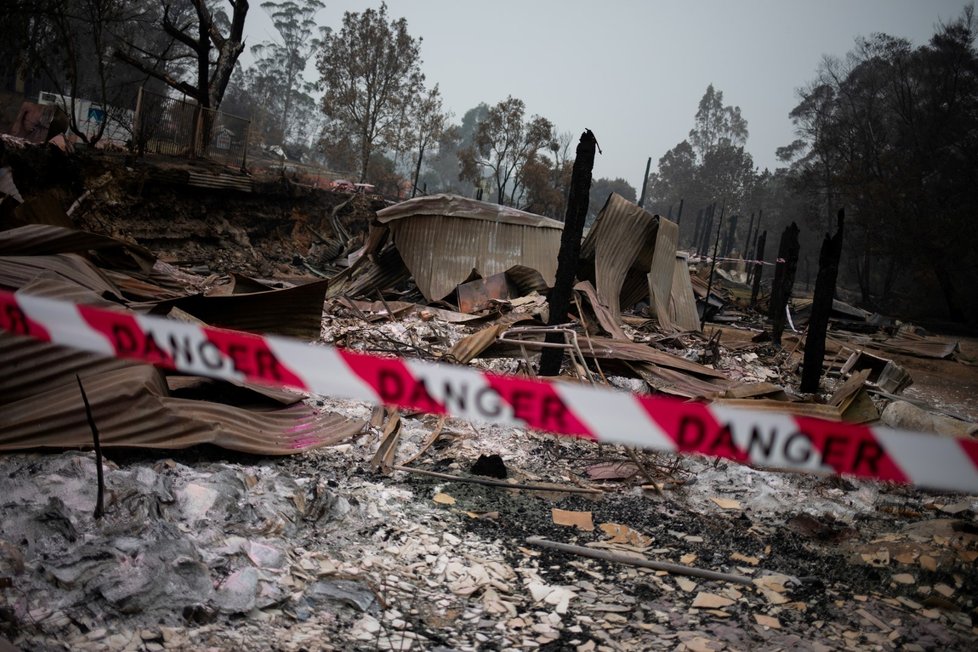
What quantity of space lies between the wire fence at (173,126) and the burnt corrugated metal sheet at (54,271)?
42.0ft

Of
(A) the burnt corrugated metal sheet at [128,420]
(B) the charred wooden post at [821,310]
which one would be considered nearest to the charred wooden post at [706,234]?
(B) the charred wooden post at [821,310]

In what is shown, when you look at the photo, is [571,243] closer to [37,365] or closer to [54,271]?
[54,271]

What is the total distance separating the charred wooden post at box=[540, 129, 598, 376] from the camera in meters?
6.70

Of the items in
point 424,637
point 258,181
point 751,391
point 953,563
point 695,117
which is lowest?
point 424,637

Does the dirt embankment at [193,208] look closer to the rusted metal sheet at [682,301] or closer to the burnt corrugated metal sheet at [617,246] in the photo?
the burnt corrugated metal sheet at [617,246]

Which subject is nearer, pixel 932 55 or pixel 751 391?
pixel 751 391

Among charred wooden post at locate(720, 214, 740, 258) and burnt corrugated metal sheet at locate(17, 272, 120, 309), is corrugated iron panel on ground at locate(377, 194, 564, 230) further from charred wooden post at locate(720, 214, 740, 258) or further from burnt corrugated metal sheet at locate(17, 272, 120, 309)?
charred wooden post at locate(720, 214, 740, 258)

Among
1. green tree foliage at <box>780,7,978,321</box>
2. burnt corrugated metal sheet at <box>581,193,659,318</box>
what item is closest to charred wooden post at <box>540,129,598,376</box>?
burnt corrugated metal sheet at <box>581,193,659,318</box>

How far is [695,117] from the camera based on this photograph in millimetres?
88812

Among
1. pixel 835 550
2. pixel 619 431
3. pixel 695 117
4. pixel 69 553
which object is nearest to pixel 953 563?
pixel 835 550

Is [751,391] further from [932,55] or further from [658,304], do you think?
[932,55]

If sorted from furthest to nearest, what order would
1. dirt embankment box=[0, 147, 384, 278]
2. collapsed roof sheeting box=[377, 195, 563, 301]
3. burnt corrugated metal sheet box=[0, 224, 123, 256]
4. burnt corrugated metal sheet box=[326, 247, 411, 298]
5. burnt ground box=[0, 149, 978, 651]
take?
dirt embankment box=[0, 147, 384, 278]
burnt corrugated metal sheet box=[326, 247, 411, 298]
collapsed roof sheeting box=[377, 195, 563, 301]
burnt corrugated metal sheet box=[0, 224, 123, 256]
burnt ground box=[0, 149, 978, 651]

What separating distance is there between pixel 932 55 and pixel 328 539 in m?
38.8

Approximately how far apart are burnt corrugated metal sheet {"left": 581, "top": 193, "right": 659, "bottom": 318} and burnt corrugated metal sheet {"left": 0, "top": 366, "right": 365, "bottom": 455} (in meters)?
7.87
